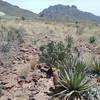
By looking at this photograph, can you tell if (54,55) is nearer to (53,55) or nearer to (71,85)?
(53,55)

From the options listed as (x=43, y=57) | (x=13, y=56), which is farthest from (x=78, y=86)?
(x=13, y=56)

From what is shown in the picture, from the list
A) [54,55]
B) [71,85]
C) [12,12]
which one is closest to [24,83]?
[71,85]

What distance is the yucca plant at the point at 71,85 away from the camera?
8453mm

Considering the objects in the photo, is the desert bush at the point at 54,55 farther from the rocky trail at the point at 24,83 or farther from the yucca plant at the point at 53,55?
the rocky trail at the point at 24,83

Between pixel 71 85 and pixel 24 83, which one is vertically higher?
pixel 71 85

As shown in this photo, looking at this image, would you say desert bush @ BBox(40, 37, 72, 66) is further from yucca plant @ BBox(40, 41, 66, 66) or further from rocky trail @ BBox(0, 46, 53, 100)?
rocky trail @ BBox(0, 46, 53, 100)

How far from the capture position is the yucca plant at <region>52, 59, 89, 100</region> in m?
8.45

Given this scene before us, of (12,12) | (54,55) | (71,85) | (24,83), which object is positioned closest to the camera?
(71,85)

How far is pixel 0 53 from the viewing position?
43.1ft

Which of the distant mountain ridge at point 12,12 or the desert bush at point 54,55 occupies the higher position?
the desert bush at point 54,55

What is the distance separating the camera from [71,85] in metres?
8.79

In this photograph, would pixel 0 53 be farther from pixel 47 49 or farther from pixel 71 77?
pixel 71 77

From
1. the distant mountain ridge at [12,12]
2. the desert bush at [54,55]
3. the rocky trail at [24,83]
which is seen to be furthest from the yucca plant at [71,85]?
the distant mountain ridge at [12,12]

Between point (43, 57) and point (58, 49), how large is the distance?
681 mm
